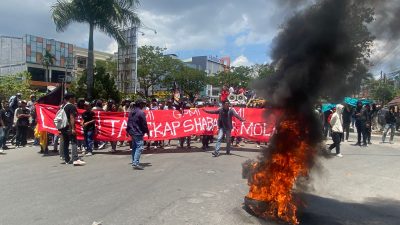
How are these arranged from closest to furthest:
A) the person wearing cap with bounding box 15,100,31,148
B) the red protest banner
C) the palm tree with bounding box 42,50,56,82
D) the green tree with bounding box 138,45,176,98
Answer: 1. the red protest banner
2. the person wearing cap with bounding box 15,100,31,148
3. the green tree with bounding box 138,45,176,98
4. the palm tree with bounding box 42,50,56,82

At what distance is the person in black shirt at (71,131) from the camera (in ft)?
32.0

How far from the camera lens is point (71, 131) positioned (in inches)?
384

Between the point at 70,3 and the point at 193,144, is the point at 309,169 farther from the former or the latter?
the point at 70,3

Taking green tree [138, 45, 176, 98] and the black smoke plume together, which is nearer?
the black smoke plume

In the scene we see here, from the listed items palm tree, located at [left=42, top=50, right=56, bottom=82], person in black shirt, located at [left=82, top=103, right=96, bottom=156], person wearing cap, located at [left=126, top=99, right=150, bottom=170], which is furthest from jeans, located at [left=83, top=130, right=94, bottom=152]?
palm tree, located at [left=42, top=50, right=56, bottom=82]

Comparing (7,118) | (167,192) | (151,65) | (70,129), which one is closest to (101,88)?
(7,118)

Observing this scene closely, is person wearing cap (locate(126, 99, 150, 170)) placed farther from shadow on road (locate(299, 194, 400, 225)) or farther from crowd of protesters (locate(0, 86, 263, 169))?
shadow on road (locate(299, 194, 400, 225))

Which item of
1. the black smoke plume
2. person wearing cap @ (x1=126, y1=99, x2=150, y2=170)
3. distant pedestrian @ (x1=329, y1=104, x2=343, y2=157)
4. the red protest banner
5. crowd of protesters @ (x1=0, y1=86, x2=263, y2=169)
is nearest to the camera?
the black smoke plume

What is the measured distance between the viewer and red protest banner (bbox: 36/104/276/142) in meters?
12.1

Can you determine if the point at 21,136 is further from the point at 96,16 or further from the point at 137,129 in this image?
the point at 96,16

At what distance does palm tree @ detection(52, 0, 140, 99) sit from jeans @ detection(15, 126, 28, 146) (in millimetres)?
8301

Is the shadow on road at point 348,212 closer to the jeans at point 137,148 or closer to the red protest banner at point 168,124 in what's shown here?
the jeans at point 137,148

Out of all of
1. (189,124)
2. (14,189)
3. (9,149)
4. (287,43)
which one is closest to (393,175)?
(287,43)

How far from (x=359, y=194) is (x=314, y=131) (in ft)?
6.70
